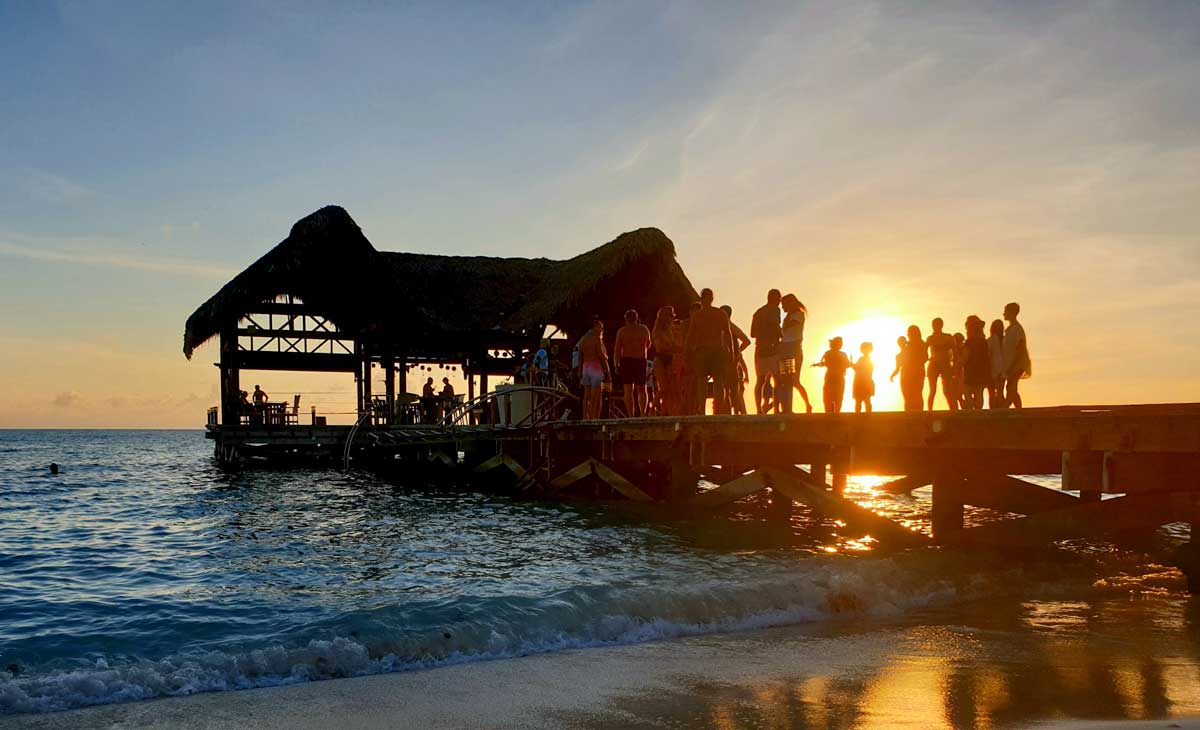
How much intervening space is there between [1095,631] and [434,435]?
15.5 meters

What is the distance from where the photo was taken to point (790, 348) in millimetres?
11617

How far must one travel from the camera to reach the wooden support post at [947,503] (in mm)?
9047

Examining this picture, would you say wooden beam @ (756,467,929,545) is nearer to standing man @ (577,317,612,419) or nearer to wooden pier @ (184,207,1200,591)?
wooden pier @ (184,207,1200,591)

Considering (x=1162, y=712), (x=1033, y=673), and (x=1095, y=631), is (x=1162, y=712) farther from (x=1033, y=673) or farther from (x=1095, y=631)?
(x=1095, y=631)

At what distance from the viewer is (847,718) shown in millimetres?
4281

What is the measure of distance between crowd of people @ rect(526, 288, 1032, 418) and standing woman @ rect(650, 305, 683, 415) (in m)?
0.01

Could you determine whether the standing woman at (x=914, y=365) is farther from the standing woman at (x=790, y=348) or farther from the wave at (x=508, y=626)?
the wave at (x=508, y=626)

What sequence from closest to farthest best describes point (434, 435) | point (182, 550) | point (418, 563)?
point (418, 563), point (182, 550), point (434, 435)

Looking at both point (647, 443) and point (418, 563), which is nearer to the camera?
point (418, 563)

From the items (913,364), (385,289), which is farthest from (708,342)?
(385,289)

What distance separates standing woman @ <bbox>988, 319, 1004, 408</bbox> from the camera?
38.7ft

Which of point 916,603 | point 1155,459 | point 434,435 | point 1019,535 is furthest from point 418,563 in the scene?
point 434,435

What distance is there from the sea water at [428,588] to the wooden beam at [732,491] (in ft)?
1.18

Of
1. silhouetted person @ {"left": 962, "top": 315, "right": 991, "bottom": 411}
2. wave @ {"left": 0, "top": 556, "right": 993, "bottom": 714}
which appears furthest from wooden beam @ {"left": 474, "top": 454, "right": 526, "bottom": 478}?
wave @ {"left": 0, "top": 556, "right": 993, "bottom": 714}
